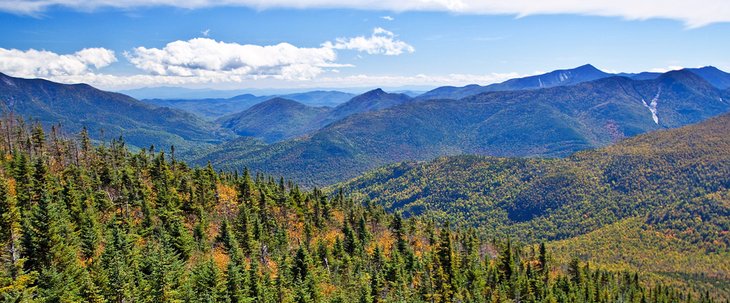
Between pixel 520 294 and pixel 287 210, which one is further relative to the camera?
pixel 287 210

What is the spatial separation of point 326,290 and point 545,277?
66471 mm

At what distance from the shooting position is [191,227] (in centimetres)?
8919

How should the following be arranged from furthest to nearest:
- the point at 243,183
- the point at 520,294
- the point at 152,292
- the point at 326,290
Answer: the point at 243,183 → the point at 520,294 → the point at 326,290 → the point at 152,292

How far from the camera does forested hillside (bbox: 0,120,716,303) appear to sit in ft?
158

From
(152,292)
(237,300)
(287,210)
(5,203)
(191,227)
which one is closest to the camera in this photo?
(152,292)

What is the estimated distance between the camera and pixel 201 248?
77062mm

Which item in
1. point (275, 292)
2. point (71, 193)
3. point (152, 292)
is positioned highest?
point (71, 193)

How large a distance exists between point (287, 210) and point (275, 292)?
57.7 m

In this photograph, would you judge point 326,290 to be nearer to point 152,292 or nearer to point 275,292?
point 275,292

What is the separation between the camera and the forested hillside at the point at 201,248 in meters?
48.0

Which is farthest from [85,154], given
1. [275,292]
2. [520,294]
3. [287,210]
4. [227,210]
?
[520,294]

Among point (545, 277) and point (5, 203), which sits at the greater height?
point (5, 203)

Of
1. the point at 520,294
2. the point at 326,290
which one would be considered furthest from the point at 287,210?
the point at 520,294

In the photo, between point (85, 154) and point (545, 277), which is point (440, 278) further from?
point (85, 154)
